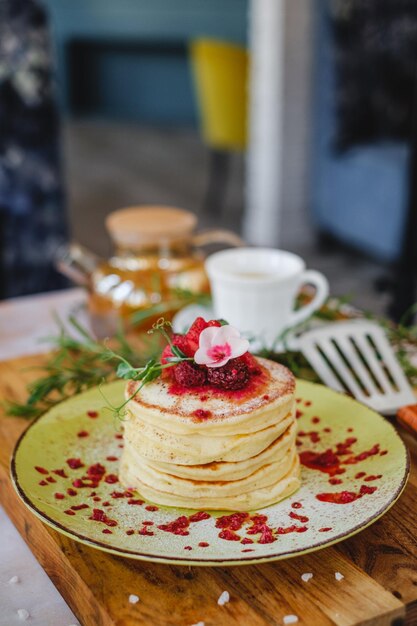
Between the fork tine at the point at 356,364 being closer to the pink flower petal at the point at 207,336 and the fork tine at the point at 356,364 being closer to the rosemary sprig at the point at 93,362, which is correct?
the rosemary sprig at the point at 93,362

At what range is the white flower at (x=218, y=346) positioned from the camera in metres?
0.82

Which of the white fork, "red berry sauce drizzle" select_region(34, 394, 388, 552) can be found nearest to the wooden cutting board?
"red berry sauce drizzle" select_region(34, 394, 388, 552)

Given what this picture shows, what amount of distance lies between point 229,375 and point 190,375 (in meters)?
0.04

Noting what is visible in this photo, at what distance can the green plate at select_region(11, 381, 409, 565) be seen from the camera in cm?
75

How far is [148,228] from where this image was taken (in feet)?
4.81

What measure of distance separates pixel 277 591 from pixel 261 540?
49mm

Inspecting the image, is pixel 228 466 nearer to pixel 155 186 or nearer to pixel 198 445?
pixel 198 445

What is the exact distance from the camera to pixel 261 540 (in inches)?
30.2

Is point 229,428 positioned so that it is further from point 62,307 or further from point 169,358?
point 62,307

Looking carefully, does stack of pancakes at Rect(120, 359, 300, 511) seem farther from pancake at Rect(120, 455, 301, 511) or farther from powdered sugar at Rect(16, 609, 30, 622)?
powdered sugar at Rect(16, 609, 30, 622)

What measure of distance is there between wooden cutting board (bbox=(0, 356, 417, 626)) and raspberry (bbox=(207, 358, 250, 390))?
18cm

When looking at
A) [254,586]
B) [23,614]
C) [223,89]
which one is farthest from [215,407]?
[223,89]

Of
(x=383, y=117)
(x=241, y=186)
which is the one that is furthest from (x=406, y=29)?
(x=241, y=186)

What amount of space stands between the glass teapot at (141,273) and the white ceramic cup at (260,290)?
14cm
